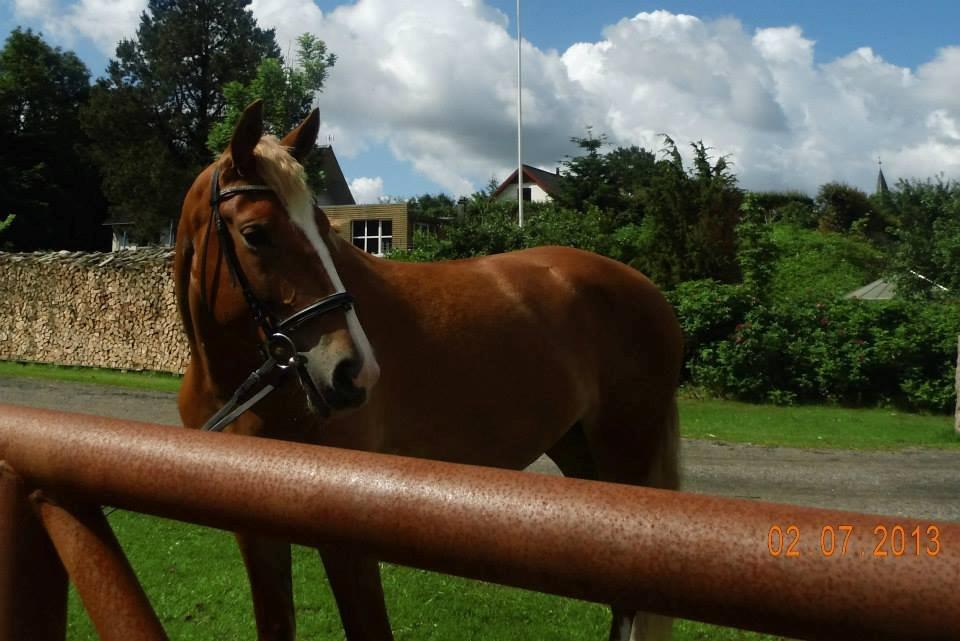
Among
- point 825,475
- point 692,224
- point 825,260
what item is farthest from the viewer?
point 825,260

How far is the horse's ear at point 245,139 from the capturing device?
2.60 m

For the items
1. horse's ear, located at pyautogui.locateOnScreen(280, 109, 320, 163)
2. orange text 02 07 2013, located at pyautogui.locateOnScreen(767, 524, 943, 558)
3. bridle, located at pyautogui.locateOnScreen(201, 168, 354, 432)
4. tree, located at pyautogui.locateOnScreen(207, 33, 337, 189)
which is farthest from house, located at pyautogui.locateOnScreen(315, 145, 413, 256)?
orange text 02 07 2013, located at pyautogui.locateOnScreen(767, 524, 943, 558)

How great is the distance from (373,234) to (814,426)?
23.0 meters

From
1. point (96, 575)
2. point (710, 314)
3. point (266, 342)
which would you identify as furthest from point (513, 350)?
point (710, 314)

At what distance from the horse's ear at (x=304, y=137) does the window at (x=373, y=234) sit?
27326 mm

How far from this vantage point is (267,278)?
8.27 feet

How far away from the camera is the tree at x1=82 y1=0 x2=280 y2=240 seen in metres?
38.3

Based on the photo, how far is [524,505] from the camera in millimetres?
732

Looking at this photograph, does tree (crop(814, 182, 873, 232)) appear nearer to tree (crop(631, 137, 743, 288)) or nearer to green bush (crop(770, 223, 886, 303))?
green bush (crop(770, 223, 886, 303))

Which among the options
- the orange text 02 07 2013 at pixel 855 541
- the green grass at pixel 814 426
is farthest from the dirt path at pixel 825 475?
the orange text 02 07 2013 at pixel 855 541

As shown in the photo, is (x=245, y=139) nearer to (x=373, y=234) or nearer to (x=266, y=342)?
(x=266, y=342)

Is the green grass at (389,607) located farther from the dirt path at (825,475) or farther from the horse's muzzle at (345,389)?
the dirt path at (825,475)

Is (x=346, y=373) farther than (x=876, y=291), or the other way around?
(x=876, y=291)

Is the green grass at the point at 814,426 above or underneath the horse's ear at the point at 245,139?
underneath
